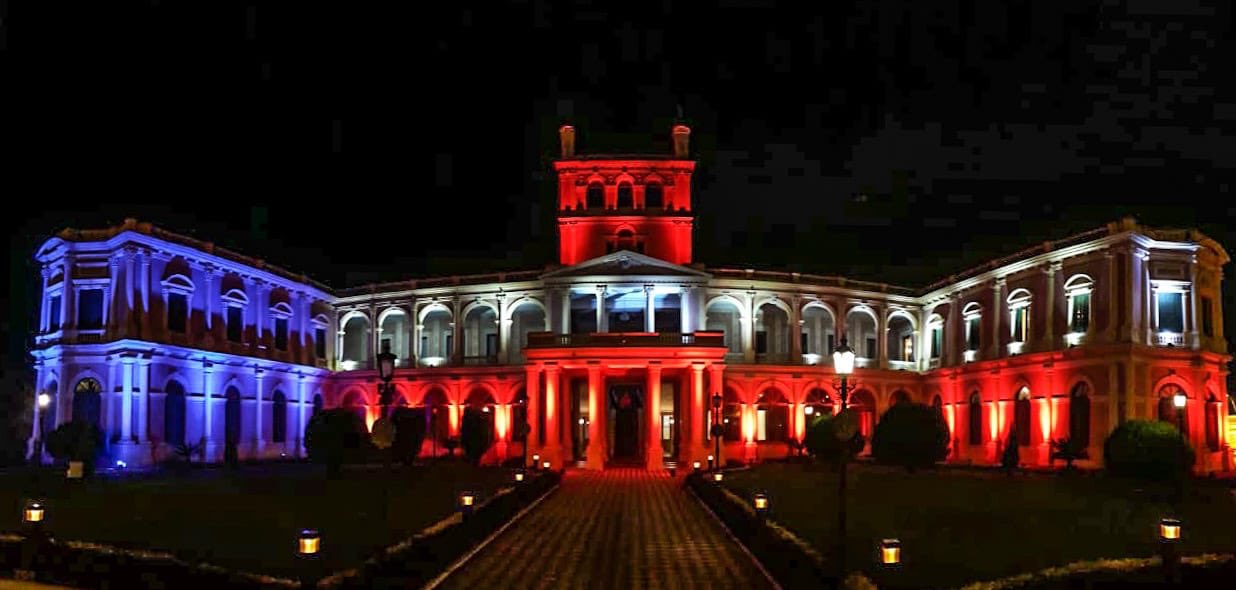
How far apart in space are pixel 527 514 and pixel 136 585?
14.1 meters

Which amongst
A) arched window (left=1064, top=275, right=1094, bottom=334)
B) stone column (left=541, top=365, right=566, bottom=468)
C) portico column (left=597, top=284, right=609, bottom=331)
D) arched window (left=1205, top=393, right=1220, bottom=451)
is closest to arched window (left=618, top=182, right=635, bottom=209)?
portico column (left=597, top=284, right=609, bottom=331)

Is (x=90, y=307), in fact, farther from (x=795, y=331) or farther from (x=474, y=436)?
(x=795, y=331)

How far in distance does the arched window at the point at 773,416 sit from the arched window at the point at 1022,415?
1336cm

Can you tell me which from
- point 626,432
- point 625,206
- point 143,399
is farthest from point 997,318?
point 143,399

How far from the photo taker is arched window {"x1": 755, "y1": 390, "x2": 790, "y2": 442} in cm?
6069

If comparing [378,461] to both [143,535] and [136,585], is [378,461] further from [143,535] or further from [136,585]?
[136,585]

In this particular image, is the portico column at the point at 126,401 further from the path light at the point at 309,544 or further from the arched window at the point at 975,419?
the arched window at the point at 975,419

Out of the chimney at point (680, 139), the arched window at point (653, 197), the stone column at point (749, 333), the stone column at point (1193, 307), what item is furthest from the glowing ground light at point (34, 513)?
the chimney at point (680, 139)

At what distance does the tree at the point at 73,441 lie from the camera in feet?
133

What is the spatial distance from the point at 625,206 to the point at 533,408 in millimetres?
12883

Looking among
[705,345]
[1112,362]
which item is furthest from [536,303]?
[1112,362]

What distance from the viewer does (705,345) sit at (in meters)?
53.2

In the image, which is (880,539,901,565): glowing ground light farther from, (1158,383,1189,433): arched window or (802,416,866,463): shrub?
(1158,383,1189,433): arched window

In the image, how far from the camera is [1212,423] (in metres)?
44.8
